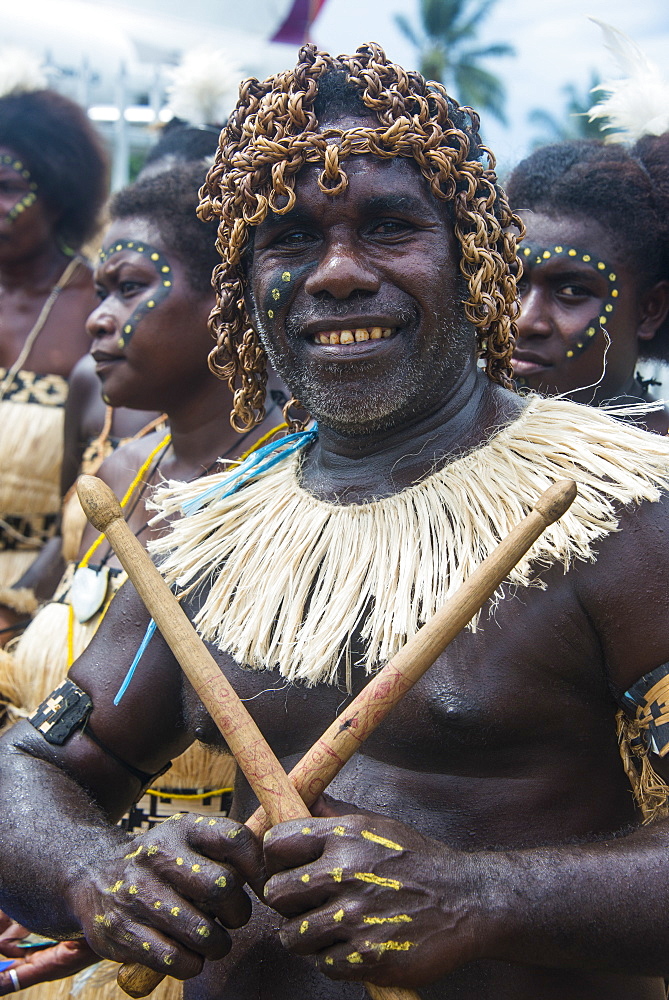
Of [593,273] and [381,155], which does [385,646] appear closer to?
[381,155]

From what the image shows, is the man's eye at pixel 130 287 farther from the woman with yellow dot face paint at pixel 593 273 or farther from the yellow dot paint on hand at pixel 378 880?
→ the yellow dot paint on hand at pixel 378 880

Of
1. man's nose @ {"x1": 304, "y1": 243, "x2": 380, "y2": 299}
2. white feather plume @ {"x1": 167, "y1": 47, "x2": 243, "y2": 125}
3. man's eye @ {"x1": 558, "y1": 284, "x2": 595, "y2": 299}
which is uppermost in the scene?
white feather plume @ {"x1": 167, "y1": 47, "x2": 243, "y2": 125}

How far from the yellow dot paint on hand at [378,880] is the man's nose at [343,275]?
110cm

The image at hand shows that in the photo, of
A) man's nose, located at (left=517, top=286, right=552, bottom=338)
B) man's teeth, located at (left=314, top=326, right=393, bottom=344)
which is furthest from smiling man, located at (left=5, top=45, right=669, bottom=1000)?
man's nose, located at (left=517, top=286, right=552, bottom=338)

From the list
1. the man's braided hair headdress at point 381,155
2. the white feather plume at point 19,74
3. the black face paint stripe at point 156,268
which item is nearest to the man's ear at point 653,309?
the man's braided hair headdress at point 381,155

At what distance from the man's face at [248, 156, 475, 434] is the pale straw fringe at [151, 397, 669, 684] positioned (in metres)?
0.19

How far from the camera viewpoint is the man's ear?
11.5ft

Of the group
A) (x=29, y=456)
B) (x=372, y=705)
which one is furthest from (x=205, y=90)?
(x=372, y=705)

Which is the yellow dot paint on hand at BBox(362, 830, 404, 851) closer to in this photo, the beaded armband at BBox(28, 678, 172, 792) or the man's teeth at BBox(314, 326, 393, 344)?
the beaded armband at BBox(28, 678, 172, 792)

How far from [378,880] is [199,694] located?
0.42 metres

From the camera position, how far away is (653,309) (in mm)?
3523

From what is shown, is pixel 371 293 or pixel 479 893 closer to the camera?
pixel 479 893

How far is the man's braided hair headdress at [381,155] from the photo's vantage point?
2174 mm

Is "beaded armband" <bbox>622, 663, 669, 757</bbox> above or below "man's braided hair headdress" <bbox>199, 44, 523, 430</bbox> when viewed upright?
below
